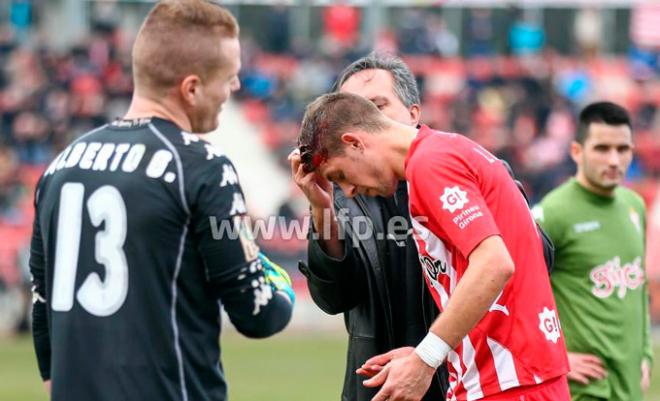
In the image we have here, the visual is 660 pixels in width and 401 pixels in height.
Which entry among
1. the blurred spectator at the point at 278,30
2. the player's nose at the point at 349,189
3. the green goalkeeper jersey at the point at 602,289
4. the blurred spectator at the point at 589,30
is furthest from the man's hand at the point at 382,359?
the blurred spectator at the point at 589,30

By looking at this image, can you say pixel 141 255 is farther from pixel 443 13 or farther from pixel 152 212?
pixel 443 13

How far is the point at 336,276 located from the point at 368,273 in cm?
15

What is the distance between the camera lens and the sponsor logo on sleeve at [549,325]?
4.56 meters

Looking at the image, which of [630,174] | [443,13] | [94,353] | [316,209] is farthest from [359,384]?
[443,13]

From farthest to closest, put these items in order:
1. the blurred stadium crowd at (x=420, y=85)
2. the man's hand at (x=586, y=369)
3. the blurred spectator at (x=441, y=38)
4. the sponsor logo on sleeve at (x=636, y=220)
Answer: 1. the blurred spectator at (x=441, y=38)
2. the blurred stadium crowd at (x=420, y=85)
3. the sponsor logo on sleeve at (x=636, y=220)
4. the man's hand at (x=586, y=369)

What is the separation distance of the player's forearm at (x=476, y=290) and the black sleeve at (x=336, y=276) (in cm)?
104

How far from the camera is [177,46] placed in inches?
166

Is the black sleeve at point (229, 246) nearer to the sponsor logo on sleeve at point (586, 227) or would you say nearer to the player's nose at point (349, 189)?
the player's nose at point (349, 189)

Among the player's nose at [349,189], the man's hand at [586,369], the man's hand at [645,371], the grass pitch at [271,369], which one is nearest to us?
the player's nose at [349,189]

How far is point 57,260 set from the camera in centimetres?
421

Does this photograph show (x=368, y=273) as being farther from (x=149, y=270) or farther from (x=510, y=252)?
(x=149, y=270)

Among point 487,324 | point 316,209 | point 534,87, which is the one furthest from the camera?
point 534,87

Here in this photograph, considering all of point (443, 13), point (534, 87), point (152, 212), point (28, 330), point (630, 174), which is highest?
point (443, 13)

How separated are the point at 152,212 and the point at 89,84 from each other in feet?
65.0
